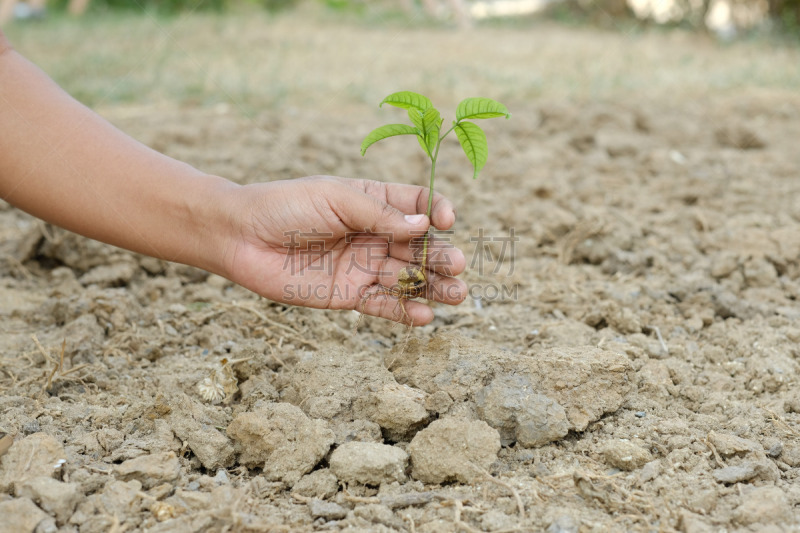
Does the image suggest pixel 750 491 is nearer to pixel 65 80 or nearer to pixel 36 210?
pixel 36 210

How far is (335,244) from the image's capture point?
208 cm

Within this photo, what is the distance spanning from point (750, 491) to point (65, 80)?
5.28 meters

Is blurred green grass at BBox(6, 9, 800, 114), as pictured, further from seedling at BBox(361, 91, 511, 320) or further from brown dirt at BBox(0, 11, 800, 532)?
seedling at BBox(361, 91, 511, 320)

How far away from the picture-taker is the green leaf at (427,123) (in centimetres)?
184

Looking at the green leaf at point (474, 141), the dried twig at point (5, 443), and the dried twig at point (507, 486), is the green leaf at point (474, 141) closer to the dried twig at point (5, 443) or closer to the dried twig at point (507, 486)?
the dried twig at point (507, 486)

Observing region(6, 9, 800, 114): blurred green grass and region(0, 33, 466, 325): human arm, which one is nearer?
region(0, 33, 466, 325): human arm

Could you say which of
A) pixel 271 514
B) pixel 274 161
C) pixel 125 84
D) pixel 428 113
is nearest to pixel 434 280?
pixel 428 113

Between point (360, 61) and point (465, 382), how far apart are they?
469cm

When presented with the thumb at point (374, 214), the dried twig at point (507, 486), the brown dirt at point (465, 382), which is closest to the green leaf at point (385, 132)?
the thumb at point (374, 214)

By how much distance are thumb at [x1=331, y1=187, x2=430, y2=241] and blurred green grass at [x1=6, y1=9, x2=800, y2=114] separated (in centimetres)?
286

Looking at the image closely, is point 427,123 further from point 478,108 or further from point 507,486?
point 507,486

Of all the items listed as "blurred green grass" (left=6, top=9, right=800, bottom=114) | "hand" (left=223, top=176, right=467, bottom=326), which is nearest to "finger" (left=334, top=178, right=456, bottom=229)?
"hand" (left=223, top=176, right=467, bottom=326)

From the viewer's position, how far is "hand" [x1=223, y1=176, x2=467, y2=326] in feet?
Answer: 6.26

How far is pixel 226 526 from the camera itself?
4.62ft
